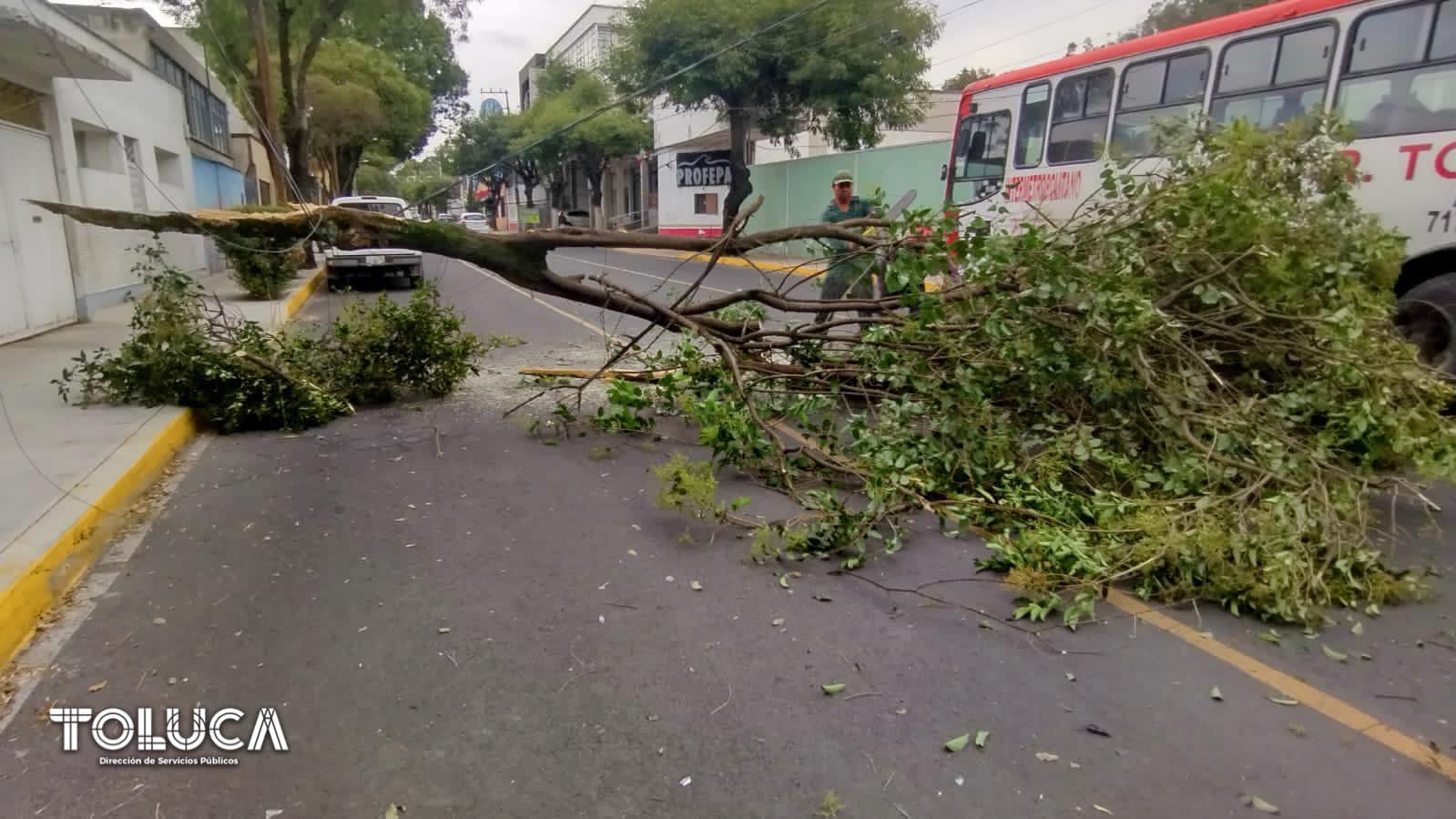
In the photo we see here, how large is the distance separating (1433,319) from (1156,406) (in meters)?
3.79

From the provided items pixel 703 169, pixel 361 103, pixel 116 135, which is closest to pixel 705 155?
pixel 703 169

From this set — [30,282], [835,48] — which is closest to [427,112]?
[835,48]

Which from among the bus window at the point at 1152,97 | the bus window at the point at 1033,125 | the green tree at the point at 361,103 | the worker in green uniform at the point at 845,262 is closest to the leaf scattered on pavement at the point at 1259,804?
the worker in green uniform at the point at 845,262

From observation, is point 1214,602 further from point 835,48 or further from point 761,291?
point 835,48

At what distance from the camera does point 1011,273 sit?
19.0ft

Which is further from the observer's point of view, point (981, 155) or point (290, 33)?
point (290, 33)

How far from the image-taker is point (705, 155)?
127 feet

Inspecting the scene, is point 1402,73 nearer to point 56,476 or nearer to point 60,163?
point 56,476

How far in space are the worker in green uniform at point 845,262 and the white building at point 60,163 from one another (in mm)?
5904

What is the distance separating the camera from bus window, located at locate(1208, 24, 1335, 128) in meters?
8.16

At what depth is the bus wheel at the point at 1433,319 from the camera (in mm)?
6906

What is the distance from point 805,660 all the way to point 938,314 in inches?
126

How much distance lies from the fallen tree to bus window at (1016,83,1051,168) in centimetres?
577

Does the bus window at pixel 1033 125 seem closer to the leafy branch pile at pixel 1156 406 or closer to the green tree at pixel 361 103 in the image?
the leafy branch pile at pixel 1156 406
